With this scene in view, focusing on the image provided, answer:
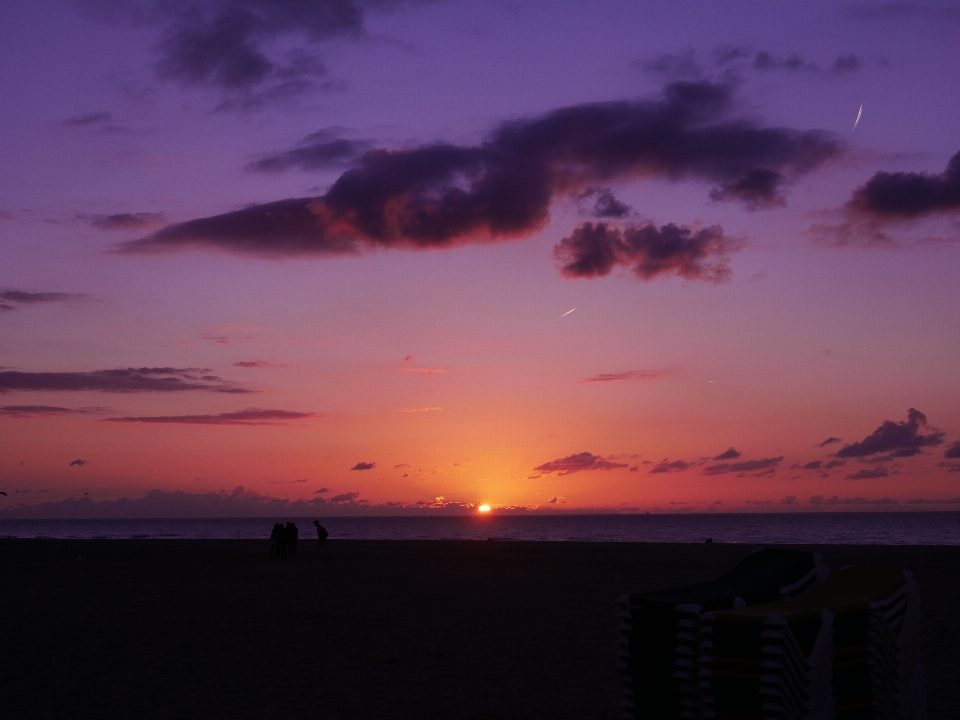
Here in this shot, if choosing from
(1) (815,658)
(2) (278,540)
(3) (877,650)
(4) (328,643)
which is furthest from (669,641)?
(2) (278,540)

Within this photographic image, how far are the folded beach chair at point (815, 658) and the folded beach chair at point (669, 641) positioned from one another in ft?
0.54

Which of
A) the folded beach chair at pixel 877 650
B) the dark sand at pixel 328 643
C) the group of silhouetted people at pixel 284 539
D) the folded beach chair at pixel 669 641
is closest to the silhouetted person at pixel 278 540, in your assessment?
the group of silhouetted people at pixel 284 539

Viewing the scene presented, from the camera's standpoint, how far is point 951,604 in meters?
17.9

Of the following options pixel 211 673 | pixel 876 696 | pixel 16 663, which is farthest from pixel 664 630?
pixel 16 663

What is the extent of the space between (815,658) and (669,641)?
39.1 inches

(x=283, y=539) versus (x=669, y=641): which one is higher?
(x=669, y=641)

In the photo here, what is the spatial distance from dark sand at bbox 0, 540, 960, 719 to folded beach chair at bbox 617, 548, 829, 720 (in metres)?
2.30

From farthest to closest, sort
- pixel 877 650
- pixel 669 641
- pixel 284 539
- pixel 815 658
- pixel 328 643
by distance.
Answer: pixel 284 539, pixel 328 643, pixel 877 650, pixel 669 641, pixel 815 658

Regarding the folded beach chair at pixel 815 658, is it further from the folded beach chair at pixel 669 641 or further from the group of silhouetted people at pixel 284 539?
the group of silhouetted people at pixel 284 539

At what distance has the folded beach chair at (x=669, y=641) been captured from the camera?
20.6 feet

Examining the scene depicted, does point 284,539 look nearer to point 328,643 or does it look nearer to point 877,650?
point 328,643

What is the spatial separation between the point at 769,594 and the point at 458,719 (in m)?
3.35

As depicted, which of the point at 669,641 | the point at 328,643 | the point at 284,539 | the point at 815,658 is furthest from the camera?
the point at 284,539

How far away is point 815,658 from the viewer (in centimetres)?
609
